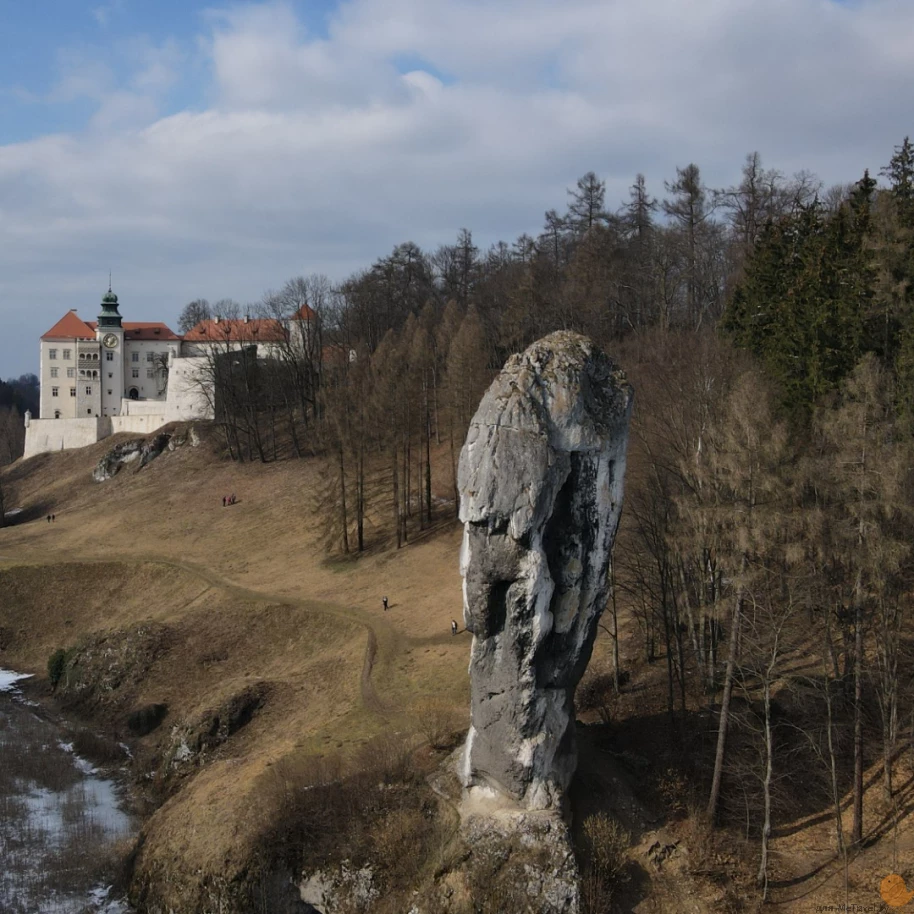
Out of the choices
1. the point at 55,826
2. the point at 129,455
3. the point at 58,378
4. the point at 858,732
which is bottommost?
the point at 55,826

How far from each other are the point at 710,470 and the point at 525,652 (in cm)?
578

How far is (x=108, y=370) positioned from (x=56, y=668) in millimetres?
52849

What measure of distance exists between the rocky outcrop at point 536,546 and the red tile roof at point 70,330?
76899mm

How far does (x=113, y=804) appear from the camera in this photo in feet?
84.2

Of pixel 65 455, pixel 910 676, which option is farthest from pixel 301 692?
pixel 65 455

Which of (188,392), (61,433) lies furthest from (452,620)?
(61,433)

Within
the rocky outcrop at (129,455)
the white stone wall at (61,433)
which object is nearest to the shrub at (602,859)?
the rocky outcrop at (129,455)

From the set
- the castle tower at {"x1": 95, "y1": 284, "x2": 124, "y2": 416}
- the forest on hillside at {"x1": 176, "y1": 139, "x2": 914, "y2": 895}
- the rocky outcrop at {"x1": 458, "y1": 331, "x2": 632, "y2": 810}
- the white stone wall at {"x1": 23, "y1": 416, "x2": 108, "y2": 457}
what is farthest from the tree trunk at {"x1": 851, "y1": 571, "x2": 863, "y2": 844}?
the castle tower at {"x1": 95, "y1": 284, "x2": 124, "y2": 416}

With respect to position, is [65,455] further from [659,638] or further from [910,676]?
[910,676]

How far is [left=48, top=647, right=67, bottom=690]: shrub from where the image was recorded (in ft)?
119

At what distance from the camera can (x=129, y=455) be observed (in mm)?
66000

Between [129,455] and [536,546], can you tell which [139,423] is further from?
[536,546]

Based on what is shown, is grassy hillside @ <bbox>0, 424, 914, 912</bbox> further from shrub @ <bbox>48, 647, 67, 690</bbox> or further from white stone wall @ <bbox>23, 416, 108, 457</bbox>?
white stone wall @ <bbox>23, 416, 108, 457</bbox>

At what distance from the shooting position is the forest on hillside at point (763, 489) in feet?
56.9
